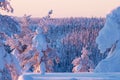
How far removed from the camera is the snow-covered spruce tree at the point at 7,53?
12.0m

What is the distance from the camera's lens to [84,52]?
40.5 m

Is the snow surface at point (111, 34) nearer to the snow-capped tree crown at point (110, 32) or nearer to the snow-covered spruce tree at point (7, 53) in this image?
the snow-capped tree crown at point (110, 32)

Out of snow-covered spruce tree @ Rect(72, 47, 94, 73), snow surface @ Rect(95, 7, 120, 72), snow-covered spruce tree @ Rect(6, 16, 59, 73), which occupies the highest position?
snow surface @ Rect(95, 7, 120, 72)

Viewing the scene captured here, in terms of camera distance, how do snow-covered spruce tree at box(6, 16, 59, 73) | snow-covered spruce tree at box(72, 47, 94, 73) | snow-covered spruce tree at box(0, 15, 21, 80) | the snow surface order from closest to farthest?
the snow surface < snow-covered spruce tree at box(0, 15, 21, 80) < snow-covered spruce tree at box(6, 16, 59, 73) < snow-covered spruce tree at box(72, 47, 94, 73)

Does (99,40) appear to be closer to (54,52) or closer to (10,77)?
(10,77)

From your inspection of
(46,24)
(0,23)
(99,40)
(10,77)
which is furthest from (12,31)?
(46,24)

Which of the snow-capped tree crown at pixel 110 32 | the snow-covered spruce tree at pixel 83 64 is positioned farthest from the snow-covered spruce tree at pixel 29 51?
the snow-capped tree crown at pixel 110 32

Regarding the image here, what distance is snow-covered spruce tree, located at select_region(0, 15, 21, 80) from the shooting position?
12008mm

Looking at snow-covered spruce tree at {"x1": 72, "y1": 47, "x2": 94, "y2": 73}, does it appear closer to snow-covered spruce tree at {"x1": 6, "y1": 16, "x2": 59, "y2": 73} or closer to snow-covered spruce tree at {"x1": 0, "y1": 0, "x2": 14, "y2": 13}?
snow-covered spruce tree at {"x1": 6, "y1": 16, "x2": 59, "y2": 73}

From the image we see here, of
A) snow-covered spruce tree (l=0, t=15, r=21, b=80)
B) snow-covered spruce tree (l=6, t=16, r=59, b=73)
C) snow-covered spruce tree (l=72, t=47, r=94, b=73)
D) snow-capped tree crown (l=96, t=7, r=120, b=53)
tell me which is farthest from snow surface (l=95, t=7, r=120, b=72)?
snow-covered spruce tree (l=72, t=47, r=94, b=73)

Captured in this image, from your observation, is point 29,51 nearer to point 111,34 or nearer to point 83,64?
point 83,64

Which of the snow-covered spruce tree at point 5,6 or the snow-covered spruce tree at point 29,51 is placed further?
the snow-covered spruce tree at point 29,51

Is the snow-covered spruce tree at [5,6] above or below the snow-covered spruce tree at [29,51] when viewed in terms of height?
above

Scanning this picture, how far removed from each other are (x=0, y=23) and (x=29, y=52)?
1772 centimetres
